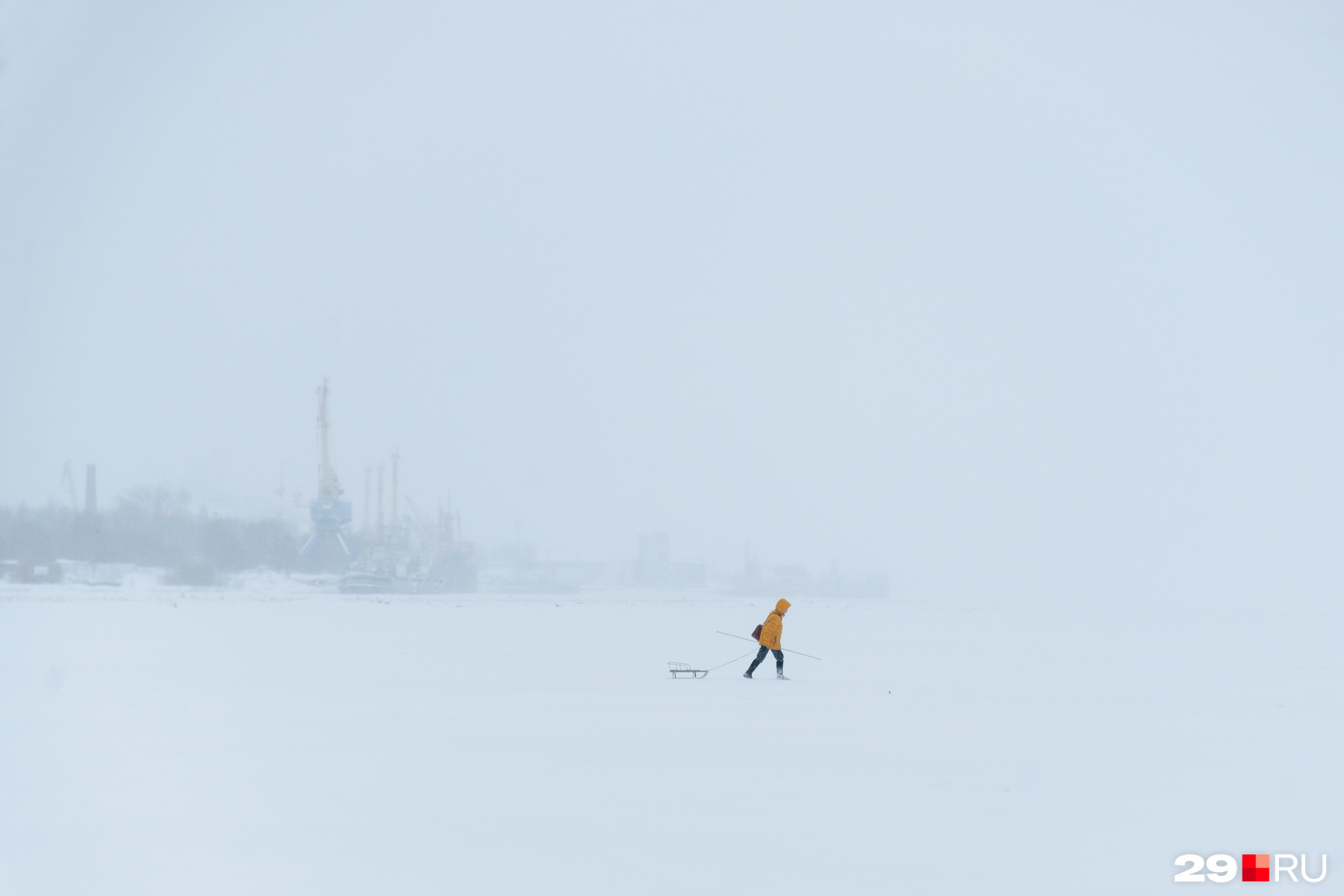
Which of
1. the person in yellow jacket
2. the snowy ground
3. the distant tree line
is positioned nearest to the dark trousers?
the person in yellow jacket

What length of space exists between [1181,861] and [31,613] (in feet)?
136

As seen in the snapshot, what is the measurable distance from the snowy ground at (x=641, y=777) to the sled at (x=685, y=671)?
0.76ft

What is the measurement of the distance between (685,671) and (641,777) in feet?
26.4

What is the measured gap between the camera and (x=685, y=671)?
17.5m

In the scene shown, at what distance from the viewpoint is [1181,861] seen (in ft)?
23.1

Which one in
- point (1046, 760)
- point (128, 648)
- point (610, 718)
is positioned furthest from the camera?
point (128, 648)

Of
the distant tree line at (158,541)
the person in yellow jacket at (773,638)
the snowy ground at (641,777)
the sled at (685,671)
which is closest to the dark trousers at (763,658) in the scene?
the person in yellow jacket at (773,638)

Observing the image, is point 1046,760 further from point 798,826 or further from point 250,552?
point 250,552

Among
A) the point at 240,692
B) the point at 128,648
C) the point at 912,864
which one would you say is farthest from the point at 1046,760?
the point at 128,648

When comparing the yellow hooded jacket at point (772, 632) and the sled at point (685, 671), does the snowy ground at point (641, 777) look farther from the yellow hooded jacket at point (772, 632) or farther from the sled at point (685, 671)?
the yellow hooded jacket at point (772, 632)

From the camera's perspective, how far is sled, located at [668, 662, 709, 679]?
17422 mm

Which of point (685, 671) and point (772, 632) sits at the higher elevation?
point (772, 632)

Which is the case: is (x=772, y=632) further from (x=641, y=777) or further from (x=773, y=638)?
(x=641, y=777)

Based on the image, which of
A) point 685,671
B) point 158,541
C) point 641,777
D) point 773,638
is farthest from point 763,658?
point 158,541
